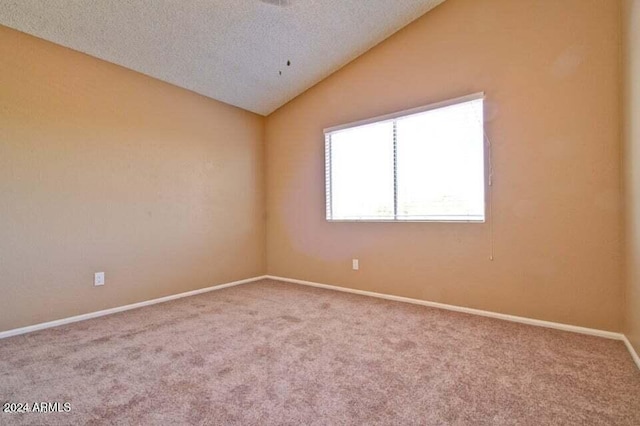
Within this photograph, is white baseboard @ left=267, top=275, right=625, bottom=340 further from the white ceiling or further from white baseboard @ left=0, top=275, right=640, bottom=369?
the white ceiling

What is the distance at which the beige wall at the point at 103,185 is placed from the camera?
246 centimetres

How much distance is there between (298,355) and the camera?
1.99 m

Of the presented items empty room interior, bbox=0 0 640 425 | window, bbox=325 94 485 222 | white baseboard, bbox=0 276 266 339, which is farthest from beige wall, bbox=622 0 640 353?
white baseboard, bbox=0 276 266 339

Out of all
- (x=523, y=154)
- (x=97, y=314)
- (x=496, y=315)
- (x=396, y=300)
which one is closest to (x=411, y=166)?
(x=523, y=154)

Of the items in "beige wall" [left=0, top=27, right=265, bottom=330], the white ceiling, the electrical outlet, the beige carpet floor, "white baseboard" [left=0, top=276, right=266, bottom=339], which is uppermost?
the white ceiling

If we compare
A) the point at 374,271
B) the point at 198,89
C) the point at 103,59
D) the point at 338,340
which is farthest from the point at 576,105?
the point at 103,59

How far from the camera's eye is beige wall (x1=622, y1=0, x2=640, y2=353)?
1834mm

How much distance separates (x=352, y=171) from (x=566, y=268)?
2.19m

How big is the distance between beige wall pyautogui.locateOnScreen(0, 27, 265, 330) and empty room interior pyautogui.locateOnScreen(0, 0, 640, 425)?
0.06 feet

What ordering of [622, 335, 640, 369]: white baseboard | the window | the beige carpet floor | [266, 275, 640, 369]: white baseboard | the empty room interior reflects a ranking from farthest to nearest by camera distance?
1. the window
2. [266, 275, 640, 369]: white baseboard
3. [622, 335, 640, 369]: white baseboard
4. the empty room interior
5. the beige carpet floor

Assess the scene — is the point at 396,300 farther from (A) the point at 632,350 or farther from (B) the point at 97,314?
(B) the point at 97,314

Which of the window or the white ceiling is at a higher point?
the white ceiling

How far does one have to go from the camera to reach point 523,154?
254cm

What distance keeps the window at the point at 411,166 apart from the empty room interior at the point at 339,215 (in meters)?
0.02
